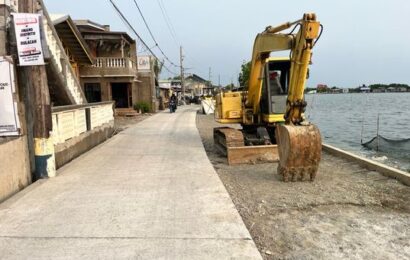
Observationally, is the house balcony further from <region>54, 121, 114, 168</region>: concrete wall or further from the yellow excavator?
the yellow excavator

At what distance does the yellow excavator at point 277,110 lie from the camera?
8297 millimetres

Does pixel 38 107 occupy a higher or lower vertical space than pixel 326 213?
higher

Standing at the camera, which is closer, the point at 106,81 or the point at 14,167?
the point at 14,167

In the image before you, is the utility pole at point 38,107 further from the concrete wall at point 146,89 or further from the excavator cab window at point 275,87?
the concrete wall at point 146,89

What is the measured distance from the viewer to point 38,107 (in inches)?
327

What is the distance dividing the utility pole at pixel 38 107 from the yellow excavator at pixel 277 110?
4.37m

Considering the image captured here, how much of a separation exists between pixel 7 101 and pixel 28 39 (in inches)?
47.8

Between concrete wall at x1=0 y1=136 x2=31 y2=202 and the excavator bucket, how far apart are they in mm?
5002

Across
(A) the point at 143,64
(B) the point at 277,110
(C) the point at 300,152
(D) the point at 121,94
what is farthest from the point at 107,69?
(C) the point at 300,152

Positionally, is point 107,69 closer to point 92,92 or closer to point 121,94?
point 92,92

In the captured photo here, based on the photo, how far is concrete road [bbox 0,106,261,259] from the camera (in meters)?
4.80

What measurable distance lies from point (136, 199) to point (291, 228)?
2.63 meters

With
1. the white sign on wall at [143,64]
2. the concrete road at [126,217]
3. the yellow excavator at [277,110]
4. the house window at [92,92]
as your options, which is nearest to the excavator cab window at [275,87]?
the yellow excavator at [277,110]

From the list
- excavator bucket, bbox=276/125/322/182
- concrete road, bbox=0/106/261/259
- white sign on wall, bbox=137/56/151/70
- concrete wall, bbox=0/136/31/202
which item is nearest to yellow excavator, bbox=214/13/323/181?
excavator bucket, bbox=276/125/322/182
